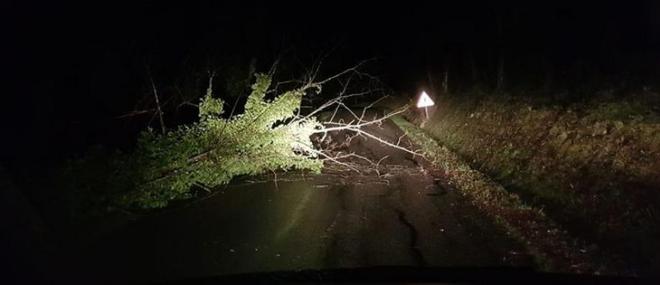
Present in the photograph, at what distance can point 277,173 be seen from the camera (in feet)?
42.6

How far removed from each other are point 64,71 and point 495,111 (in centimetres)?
1167

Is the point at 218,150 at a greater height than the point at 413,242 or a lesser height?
lesser

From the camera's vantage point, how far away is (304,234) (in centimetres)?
Answer: 797

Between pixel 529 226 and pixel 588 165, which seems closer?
pixel 529 226

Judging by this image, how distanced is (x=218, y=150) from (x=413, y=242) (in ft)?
17.5

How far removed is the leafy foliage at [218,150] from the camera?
1012cm

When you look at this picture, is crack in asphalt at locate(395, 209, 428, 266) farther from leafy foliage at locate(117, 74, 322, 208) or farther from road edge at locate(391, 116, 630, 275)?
leafy foliage at locate(117, 74, 322, 208)

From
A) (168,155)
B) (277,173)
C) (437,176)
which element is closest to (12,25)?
(168,155)

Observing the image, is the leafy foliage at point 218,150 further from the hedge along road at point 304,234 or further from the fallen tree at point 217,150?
the hedge along road at point 304,234

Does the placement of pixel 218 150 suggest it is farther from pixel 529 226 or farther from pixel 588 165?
pixel 588 165

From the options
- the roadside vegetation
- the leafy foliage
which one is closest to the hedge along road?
the leafy foliage

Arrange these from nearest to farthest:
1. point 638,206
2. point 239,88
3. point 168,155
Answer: point 638,206, point 168,155, point 239,88

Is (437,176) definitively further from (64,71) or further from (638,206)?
(64,71)

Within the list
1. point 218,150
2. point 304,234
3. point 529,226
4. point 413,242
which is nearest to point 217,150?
point 218,150
